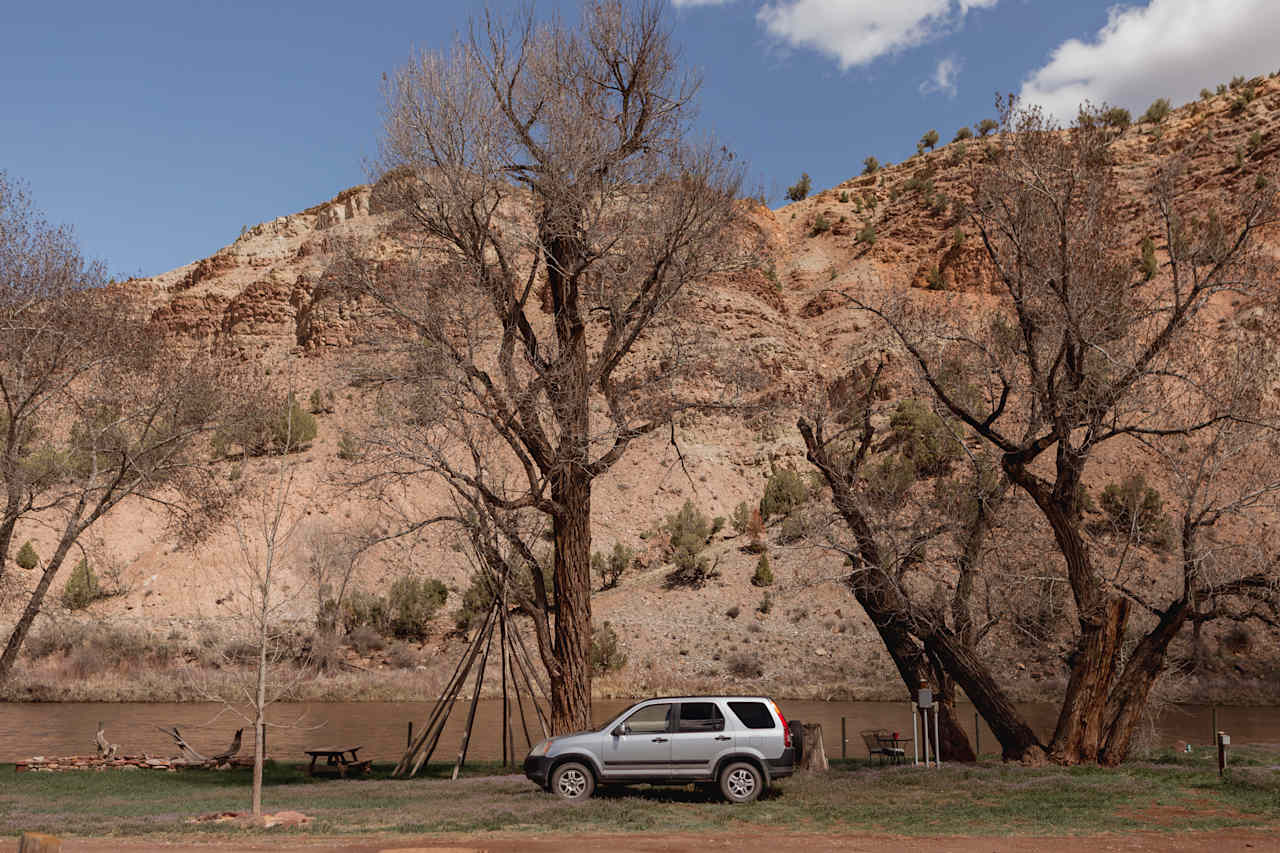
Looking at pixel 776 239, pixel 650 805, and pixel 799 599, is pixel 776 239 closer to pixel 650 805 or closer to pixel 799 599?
pixel 799 599

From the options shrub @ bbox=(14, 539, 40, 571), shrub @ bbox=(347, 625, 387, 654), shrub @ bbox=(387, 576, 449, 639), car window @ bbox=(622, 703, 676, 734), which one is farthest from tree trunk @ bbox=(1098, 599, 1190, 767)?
shrub @ bbox=(14, 539, 40, 571)

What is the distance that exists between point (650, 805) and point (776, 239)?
6723 centimetres

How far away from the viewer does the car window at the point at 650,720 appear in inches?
542

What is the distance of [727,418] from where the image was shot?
6219 centimetres

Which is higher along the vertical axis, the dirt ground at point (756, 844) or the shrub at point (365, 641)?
the shrub at point (365, 641)

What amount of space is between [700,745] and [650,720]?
2.54ft

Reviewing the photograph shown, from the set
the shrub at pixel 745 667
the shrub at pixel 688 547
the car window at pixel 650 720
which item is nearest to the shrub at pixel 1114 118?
the car window at pixel 650 720

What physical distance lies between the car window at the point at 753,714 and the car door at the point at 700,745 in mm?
238

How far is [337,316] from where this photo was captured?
6550 cm

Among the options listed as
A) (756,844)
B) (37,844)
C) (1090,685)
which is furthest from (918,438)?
(37,844)

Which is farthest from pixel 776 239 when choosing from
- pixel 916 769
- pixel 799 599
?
pixel 916 769

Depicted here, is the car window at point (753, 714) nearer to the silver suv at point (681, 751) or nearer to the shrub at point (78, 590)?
the silver suv at point (681, 751)

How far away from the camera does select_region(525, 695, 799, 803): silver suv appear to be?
13.4m

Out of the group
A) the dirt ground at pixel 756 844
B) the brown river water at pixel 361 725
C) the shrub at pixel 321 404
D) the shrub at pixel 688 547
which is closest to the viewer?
the dirt ground at pixel 756 844
